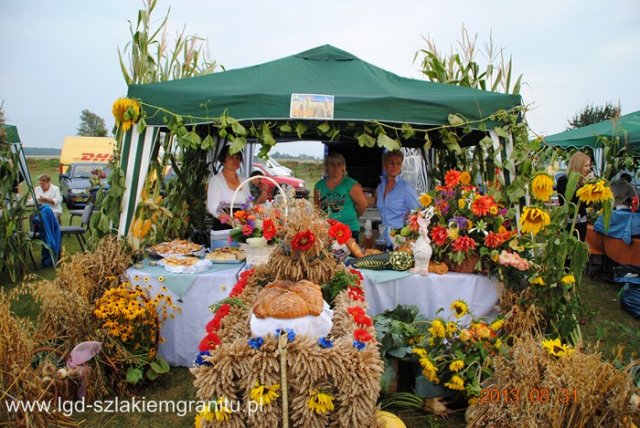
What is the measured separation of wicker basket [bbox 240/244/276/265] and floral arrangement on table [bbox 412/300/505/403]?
127 cm

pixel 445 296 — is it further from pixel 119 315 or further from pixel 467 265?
pixel 119 315

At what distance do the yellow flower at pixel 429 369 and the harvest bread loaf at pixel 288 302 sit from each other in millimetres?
978

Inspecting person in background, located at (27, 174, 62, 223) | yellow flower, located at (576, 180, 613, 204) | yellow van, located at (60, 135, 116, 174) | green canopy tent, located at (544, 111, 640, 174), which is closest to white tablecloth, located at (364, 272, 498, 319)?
yellow flower, located at (576, 180, 613, 204)

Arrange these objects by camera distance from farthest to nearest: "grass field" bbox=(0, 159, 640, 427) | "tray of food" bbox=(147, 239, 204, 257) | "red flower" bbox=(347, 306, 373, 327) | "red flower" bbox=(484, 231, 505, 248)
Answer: "tray of food" bbox=(147, 239, 204, 257), "red flower" bbox=(484, 231, 505, 248), "grass field" bbox=(0, 159, 640, 427), "red flower" bbox=(347, 306, 373, 327)

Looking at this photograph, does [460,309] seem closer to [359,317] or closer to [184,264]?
[359,317]

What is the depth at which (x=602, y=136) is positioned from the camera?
841cm

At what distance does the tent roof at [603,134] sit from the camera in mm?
8102

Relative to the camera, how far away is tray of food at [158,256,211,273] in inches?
145

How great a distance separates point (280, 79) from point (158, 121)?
43.5 inches

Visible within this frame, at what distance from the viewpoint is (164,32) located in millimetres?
5359

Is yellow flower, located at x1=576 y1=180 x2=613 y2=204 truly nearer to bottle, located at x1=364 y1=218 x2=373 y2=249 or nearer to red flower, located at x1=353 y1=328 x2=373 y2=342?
red flower, located at x1=353 y1=328 x2=373 y2=342

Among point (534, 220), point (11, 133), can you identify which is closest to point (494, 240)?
point (534, 220)

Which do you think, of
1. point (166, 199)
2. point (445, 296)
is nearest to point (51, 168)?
point (166, 199)

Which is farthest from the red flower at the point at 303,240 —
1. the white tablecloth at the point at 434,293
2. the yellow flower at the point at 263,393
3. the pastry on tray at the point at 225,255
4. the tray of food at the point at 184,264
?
the pastry on tray at the point at 225,255
